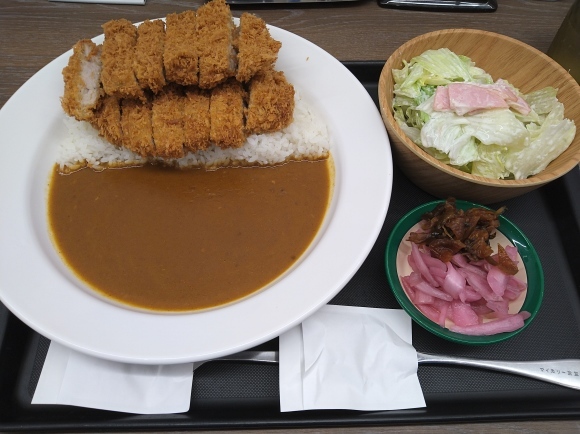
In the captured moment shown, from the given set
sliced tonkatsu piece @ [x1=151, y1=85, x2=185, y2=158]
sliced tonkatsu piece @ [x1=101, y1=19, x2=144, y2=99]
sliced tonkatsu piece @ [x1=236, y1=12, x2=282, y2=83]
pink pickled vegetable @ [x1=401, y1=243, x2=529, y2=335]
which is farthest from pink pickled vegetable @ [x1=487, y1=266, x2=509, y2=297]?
sliced tonkatsu piece @ [x1=101, y1=19, x2=144, y2=99]

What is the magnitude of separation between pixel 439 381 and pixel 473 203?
71 cm

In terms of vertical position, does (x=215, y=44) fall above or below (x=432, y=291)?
above

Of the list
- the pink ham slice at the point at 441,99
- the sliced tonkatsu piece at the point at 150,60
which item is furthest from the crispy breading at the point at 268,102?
the pink ham slice at the point at 441,99

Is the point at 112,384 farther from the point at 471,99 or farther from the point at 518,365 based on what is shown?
the point at 471,99

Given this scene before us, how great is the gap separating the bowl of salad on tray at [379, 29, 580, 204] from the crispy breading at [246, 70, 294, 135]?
0.42 m

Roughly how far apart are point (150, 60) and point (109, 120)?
32 centimetres

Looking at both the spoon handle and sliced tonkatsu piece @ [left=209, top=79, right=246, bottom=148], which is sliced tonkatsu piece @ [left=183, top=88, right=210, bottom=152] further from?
the spoon handle

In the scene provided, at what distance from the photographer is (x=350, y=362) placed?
1.46 m

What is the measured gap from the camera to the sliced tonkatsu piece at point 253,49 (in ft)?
5.87

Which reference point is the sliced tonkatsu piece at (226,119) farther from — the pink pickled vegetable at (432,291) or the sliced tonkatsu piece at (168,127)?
the pink pickled vegetable at (432,291)

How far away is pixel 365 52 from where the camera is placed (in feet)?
8.17

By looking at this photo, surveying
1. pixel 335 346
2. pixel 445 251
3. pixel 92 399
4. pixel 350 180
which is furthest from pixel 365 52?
pixel 92 399

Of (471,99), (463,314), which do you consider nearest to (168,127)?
(471,99)

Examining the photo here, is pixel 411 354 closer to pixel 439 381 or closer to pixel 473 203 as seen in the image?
pixel 439 381
